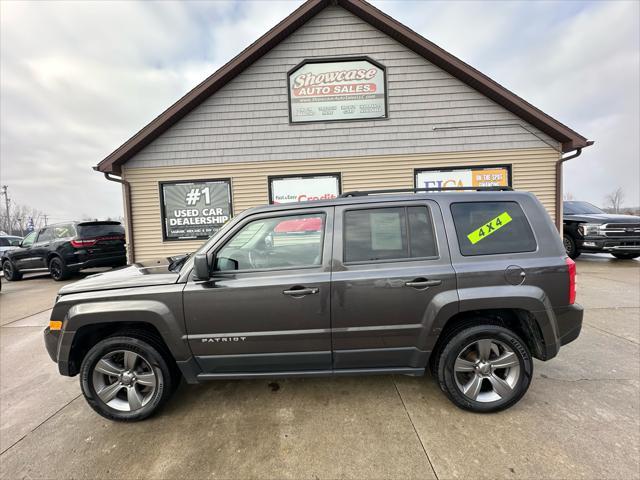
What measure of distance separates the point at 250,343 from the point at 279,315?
0.34m

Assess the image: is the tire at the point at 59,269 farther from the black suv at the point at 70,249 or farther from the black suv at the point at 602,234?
the black suv at the point at 602,234

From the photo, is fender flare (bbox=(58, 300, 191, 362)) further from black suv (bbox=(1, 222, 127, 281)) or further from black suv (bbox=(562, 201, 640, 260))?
black suv (bbox=(562, 201, 640, 260))

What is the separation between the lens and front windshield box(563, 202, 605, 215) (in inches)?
369

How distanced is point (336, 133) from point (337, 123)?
10.3 inches

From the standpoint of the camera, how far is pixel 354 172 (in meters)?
7.64

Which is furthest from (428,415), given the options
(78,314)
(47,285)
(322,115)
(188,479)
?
(47,285)

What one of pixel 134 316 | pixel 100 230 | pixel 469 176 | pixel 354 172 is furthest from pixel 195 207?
pixel 469 176

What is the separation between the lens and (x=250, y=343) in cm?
235

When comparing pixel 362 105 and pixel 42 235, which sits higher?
pixel 362 105

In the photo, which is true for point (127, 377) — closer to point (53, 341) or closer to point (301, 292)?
point (53, 341)

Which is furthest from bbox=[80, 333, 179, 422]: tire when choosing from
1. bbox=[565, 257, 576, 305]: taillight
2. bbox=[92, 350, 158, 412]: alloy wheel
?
bbox=[565, 257, 576, 305]: taillight

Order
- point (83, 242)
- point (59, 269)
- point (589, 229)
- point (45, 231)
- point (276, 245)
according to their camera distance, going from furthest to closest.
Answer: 1. point (45, 231)
2. point (59, 269)
3. point (83, 242)
4. point (589, 229)
5. point (276, 245)

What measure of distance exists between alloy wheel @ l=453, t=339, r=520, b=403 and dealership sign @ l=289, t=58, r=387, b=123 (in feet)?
21.7

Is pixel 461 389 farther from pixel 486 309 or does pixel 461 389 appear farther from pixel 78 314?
pixel 78 314
